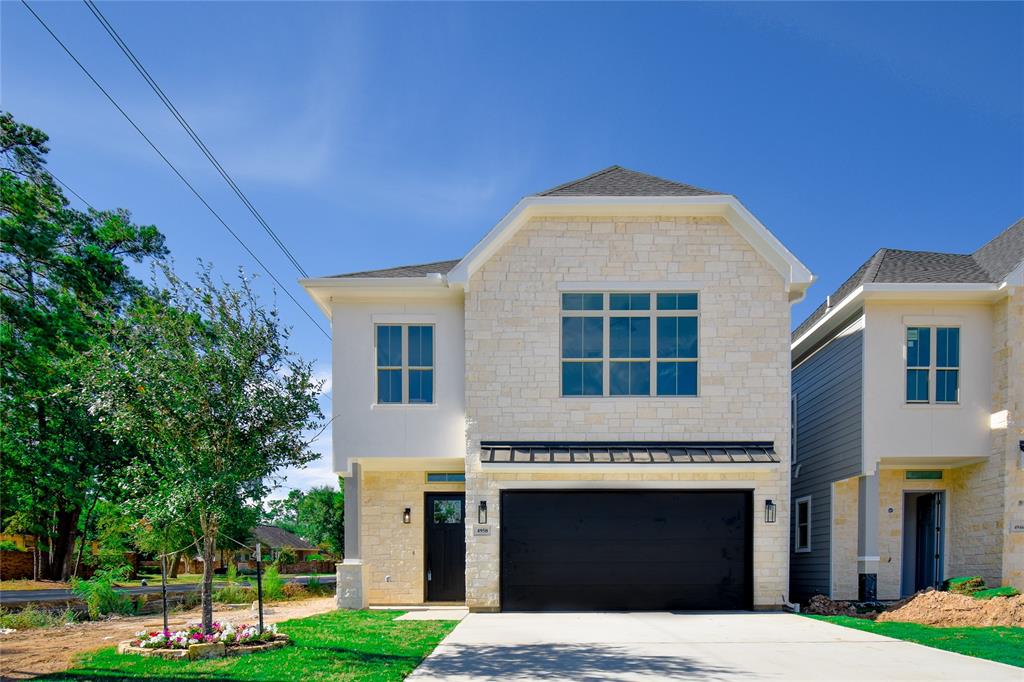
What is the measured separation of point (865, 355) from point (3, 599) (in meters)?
21.4

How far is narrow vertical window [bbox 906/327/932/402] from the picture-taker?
14883mm

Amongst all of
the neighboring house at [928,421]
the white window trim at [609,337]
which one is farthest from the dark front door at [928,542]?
the white window trim at [609,337]

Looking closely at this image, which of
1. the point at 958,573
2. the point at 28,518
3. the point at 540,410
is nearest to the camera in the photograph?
the point at 540,410

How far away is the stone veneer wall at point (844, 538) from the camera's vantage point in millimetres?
15602

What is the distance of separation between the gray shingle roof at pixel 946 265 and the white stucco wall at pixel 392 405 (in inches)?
322

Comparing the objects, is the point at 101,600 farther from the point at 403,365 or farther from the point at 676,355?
the point at 676,355

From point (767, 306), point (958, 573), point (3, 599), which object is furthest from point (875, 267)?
point (3, 599)

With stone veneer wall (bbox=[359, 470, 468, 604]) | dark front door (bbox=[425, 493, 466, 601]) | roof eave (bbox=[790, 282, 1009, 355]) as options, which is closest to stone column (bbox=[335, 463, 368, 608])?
stone veneer wall (bbox=[359, 470, 468, 604])

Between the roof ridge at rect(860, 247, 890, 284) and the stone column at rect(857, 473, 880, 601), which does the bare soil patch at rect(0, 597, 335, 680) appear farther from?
the roof ridge at rect(860, 247, 890, 284)

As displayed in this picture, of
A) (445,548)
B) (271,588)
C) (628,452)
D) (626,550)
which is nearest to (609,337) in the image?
(628,452)

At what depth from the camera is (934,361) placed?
1485 cm

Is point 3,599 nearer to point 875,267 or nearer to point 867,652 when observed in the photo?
point 867,652

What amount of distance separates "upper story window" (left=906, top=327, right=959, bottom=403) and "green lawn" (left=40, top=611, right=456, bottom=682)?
10130 millimetres

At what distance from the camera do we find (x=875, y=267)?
1573cm
